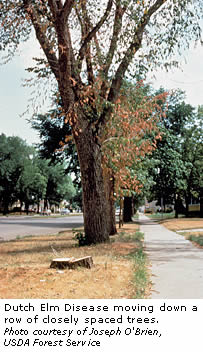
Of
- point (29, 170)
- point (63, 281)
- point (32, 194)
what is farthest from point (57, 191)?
point (63, 281)

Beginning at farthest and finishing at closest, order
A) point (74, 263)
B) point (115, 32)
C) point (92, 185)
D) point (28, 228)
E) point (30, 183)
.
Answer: point (30, 183)
point (28, 228)
point (92, 185)
point (115, 32)
point (74, 263)

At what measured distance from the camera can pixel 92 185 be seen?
10258 millimetres

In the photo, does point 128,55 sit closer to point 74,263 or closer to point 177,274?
point 74,263

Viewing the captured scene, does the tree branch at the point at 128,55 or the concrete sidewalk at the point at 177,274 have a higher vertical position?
the tree branch at the point at 128,55

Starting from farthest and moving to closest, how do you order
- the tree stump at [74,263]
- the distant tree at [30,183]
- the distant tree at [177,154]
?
1. the distant tree at [30,183]
2. the distant tree at [177,154]
3. the tree stump at [74,263]

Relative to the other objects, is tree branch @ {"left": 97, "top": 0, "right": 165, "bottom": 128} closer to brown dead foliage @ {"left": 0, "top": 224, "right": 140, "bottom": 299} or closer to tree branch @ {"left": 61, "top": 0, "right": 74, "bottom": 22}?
tree branch @ {"left": 61, "top": 0, "right": 74, "bottom": 22}

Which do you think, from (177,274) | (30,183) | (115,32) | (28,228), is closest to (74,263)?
(177,274)

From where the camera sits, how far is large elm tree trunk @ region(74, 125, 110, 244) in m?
10.2

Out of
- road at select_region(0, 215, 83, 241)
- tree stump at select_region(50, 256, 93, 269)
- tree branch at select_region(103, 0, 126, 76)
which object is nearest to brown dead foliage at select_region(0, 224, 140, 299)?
tree stump at select_region(50, 256, 93, 269)

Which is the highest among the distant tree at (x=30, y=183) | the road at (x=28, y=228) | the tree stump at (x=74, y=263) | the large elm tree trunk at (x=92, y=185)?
the distant tree at (x=30, y=183)

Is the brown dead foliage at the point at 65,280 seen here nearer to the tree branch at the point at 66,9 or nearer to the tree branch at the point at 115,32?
the tree branch at the point at 115,32

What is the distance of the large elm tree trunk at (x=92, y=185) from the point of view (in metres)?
10.2

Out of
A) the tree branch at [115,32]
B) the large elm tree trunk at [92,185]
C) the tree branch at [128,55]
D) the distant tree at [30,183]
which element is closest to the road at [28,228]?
the large elm tree trunk at [92,185]

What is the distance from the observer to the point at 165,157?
76.1 ft
